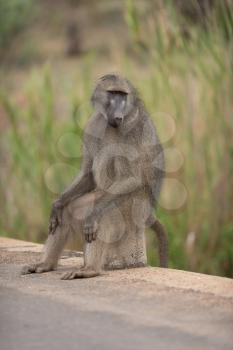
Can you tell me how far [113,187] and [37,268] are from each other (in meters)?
0.68

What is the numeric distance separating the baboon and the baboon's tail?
0.08 m

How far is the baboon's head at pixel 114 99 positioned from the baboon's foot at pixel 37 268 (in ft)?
3.13

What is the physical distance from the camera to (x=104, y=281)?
16.7ft

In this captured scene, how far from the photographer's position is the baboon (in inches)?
210

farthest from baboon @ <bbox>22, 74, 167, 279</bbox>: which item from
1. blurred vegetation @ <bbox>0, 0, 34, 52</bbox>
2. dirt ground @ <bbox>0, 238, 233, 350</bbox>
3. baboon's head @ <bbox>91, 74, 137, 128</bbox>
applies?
blurred vegetation @ <bbox>0, 0, 34, 52</bbox>

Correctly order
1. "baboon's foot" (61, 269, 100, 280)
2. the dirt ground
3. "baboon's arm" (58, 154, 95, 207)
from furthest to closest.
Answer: "baboon's arm" (58, 154, 95, 207) → "baboon's foot" (61, 269, 100, 280) → the dirt ground

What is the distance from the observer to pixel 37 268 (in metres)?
5.48

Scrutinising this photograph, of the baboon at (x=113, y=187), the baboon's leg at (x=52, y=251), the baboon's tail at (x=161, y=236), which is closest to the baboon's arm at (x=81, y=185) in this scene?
the baboon at (x=113, y=187)

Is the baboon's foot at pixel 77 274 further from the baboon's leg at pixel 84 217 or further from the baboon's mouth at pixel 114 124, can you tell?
the baboon's mouth at pixel 114 124

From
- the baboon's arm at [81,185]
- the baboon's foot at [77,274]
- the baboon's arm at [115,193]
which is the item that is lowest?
the baboon's foot at [77,274]

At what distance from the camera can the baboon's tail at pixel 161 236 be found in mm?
5719

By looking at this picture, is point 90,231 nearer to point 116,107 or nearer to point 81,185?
point 81,185

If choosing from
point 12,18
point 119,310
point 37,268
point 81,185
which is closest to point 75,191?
point 81,185

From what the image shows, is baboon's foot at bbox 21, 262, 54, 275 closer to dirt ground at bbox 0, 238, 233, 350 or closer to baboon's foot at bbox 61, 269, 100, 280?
dirt ground at bbox 0, 238, 233, 350
